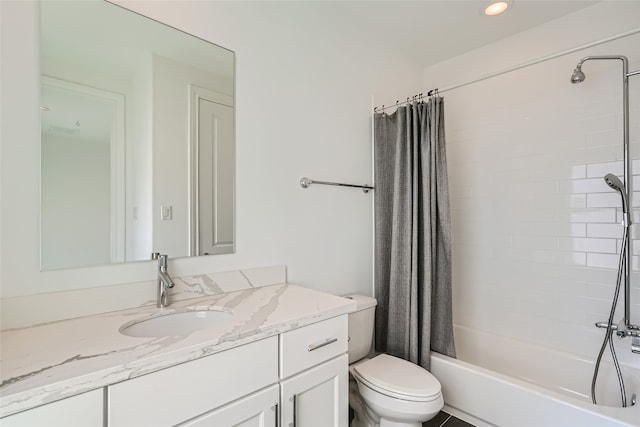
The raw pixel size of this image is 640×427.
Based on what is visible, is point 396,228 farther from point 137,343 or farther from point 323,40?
point 137,343

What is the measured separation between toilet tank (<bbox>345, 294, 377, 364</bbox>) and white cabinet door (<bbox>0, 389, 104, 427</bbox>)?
3.95ft

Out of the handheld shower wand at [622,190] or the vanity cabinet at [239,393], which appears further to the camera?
→ the handheld shower wand at [622,190]

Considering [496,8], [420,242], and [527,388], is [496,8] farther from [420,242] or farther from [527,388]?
[527,388]

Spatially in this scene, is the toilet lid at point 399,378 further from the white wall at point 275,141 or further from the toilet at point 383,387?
the white wall at point 275,141

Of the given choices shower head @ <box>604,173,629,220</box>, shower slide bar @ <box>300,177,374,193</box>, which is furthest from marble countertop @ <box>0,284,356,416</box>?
shower head @ <box>604,173,629,220</box>

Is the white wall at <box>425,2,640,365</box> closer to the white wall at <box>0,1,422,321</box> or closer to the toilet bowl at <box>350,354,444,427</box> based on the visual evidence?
the white wall at <box>0,1,422,321</box>

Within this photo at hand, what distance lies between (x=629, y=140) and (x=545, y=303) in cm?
107

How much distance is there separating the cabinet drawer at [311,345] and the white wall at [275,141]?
528 mm

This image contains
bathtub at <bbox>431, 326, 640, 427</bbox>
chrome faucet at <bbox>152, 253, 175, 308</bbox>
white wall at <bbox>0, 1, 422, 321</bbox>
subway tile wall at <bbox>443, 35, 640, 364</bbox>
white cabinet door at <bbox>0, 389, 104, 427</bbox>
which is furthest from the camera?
subway tile wall at <bbox>443, 35, 640, 364</bbox>

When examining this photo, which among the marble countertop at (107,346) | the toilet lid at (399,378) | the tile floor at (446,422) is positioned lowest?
the tile floor at (446,422)

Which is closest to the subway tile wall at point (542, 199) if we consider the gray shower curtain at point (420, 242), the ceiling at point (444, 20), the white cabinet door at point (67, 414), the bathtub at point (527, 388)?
the bathtub at point (527, 388)

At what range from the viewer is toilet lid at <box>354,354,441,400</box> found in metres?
1.39

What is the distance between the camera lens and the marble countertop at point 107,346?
2.14 feet

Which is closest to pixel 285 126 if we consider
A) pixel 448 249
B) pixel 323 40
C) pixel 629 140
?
pixel 323 40
